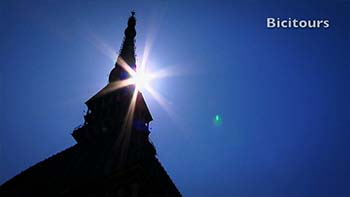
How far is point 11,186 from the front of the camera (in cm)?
2898

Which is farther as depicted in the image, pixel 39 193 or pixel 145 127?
pixel 145 127

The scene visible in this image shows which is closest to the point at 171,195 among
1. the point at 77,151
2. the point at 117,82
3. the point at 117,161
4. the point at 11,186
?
the point at 117,161

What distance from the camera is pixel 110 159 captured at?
25.5 meters

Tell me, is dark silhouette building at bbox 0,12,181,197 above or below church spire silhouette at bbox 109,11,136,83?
below

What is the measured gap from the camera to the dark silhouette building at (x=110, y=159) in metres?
19.6

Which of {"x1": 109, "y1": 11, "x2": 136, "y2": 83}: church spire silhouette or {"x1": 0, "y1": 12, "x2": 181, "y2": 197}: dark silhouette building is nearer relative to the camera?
{"x1": 0, "y1": 12, "x2": 181, "y2": 197}: dark silhouette building

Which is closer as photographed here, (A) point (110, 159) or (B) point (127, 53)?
(A) point (110, 159)

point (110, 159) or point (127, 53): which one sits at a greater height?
point (127, 53)

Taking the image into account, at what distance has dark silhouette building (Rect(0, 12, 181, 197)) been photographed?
19562 mm

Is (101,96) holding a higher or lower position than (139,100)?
higher

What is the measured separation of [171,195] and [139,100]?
1515 cm

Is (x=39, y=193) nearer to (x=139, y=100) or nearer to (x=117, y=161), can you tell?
(x=117, y=161)

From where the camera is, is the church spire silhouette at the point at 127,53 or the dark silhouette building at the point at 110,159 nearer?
the dark silhouette building at the point at 110,159

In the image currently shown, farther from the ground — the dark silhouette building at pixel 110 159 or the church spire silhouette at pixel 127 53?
the church spire silhouette at pixel 127 53
